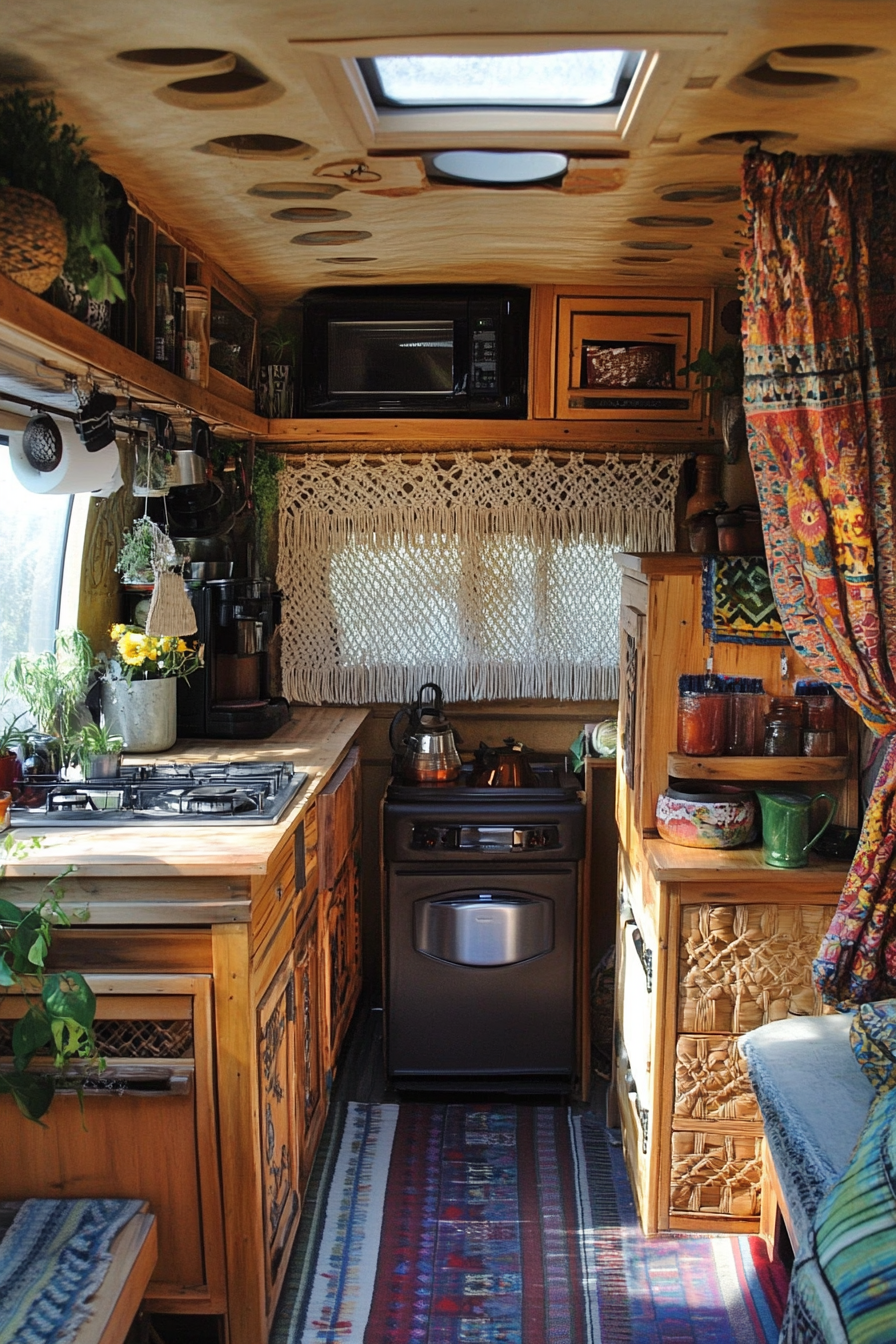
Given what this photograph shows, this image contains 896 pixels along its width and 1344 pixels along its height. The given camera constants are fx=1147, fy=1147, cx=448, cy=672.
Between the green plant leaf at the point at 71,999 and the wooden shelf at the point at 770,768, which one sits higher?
the wooden shelf at the point at 770,768

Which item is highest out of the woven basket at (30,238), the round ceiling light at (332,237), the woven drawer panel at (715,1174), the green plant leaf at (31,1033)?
the round ceiling light at (332,237)

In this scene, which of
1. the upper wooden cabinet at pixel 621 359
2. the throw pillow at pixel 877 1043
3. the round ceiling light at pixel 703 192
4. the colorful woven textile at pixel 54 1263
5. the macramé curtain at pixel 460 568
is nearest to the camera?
the colorful woven textile at pixel 54 1263

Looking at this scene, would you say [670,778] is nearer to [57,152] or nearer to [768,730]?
[768,730]

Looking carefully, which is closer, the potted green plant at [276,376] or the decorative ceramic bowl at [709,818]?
the decorative ceramic bowl at [709,818]

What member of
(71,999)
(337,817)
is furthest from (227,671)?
(71,999)

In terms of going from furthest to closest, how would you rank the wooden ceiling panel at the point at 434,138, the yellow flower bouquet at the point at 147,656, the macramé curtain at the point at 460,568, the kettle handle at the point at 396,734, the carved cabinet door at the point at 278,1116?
the macramé curtain at the point at 460,568, the kettle handle at the point at 396,734, the yellow flower bouquet at the point at 147,656, the carved cabinet door at the point at 278,1116, the wooden ceiling panel at the point at 434,138

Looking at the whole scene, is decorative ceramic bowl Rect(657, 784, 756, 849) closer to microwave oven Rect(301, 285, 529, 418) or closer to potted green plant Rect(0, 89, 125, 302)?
microwave oven Rect(301, 285, 529, 418)

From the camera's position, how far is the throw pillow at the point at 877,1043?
77.7 inches

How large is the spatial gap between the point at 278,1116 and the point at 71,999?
629 mm

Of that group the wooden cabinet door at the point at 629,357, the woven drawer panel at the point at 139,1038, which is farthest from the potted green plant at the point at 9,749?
the wooden cabinet door at the point at 629,357

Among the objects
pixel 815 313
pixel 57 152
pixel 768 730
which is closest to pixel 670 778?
pixel 768 730

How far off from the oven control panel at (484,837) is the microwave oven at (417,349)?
4.19 ft

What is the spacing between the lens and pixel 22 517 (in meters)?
2.98

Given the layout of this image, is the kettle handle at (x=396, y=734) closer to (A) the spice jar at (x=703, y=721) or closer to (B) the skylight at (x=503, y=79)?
(A) the spice jar at (x=703, y=721)
